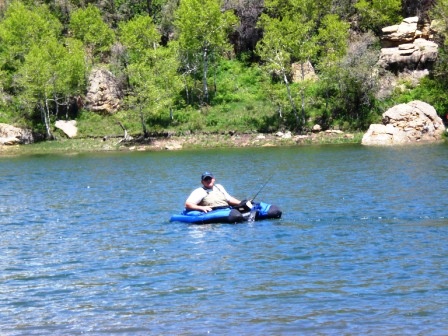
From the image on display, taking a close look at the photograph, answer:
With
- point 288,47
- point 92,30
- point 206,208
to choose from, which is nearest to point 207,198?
point 206,208

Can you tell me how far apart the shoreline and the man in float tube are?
36.4m

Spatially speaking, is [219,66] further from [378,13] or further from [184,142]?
[378,13]

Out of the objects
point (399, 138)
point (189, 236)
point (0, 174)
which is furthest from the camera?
point (399, 138)

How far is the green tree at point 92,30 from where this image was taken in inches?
3115

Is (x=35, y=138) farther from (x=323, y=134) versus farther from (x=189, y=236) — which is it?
(x=189, y=236)

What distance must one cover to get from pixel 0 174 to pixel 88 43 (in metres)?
41.1

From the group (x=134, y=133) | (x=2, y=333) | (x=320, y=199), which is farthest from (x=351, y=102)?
(x=2, y=333)

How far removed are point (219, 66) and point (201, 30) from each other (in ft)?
30.0

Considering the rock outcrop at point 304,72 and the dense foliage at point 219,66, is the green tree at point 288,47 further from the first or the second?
the rock outcrop at point 304,72

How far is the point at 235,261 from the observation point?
16.8 m

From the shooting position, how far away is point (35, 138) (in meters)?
69.1

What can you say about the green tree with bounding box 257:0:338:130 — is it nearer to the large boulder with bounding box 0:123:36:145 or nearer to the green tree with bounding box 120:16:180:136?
the green tree with bounding box 120:16:180:136

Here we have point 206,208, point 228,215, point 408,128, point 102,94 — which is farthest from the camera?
point 102,94

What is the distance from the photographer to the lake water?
12.2 m
